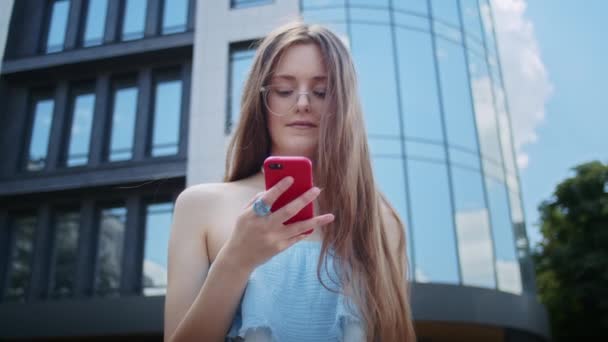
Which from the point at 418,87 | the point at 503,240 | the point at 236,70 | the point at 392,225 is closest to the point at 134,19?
the point at 236,70

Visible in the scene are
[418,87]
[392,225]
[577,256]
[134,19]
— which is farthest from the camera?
[577,256]

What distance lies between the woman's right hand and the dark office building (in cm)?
1128

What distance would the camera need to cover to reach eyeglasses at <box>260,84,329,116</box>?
1.93 meters

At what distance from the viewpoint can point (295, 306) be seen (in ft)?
5.72

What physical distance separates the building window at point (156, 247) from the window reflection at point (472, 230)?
6.99 m

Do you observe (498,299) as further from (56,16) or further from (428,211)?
(56,16)

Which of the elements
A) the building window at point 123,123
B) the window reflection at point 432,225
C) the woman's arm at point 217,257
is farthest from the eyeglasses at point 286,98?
the building window at point 123,123

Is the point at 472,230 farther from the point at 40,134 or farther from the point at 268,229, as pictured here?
the point at 268,229

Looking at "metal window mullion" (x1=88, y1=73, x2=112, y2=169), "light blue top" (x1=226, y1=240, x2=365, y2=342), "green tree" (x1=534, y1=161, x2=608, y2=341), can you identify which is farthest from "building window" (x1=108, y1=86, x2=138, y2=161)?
"green tree" (x1=534, y1=161, x2=608, y2=341)

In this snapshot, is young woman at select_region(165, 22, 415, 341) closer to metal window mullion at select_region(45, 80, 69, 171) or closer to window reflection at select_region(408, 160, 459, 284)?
window reflection at select_region(408, 160, 459, 284)

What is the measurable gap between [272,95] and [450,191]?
1214cm

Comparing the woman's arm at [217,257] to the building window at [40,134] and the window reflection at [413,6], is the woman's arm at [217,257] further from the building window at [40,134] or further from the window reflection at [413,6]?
the building window at [40,134]

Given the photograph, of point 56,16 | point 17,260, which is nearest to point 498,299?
point 17,260

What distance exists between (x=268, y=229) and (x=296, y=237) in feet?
0.30
